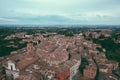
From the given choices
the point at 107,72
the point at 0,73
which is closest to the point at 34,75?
the point at 0,73

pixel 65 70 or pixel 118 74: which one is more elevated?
pixel 65 70

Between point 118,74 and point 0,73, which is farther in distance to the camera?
point 118,74

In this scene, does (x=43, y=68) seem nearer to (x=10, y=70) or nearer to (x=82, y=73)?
(x=10, y=70)

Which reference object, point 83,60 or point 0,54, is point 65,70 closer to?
point 83,60

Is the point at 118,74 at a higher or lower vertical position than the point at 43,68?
lower

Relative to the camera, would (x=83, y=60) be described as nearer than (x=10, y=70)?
No

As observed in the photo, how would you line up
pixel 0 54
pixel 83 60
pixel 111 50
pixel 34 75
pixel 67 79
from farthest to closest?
1. pixel 111 50
2. pixel 0 54
3. pixel 83 60
4. pixel 67 79
5. pixel 34 75

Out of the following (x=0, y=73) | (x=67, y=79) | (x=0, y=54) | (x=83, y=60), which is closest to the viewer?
(x=67, y=79)

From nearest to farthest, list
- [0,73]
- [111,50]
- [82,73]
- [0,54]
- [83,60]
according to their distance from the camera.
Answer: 1. [0,73]
2. [82,73]
3. [83,60]
4. [0,54]
5. [111,50]

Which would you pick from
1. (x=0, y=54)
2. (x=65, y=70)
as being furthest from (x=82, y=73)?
(x=0, y=54)
